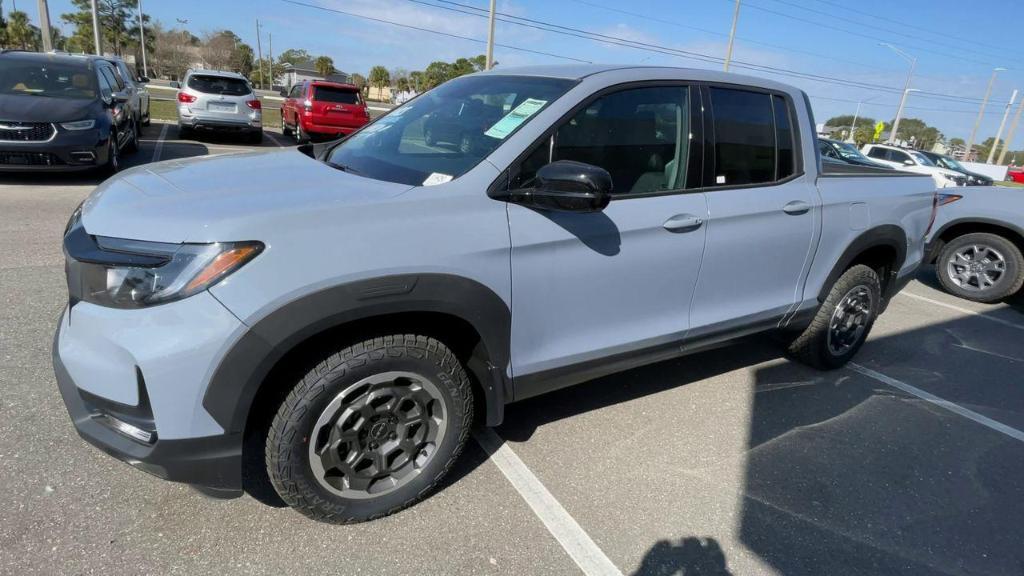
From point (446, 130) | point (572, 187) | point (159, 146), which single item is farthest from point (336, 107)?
point (572, 187)

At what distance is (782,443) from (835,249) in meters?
1.29

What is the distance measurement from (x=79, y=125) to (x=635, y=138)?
8.04 metres

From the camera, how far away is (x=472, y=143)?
2.67 meters

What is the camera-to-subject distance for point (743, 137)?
3.32 metres

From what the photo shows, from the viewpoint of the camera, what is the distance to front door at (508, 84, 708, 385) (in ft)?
8.26

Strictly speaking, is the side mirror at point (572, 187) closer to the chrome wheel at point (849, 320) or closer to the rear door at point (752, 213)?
the rear door at point (752, 213)

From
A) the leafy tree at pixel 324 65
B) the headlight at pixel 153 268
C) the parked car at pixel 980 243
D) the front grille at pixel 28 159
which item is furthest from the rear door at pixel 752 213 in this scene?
the leafy tree at pixel 324 65

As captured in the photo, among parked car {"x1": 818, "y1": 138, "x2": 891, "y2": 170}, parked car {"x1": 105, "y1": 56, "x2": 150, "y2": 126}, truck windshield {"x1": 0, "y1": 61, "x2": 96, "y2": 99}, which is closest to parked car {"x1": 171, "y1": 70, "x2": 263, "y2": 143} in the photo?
parked car {"x1": 105, "y1": 56, "x2": 150, "y2": 126}

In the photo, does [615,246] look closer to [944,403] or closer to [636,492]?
[636,492]

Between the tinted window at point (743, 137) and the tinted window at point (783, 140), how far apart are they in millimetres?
51

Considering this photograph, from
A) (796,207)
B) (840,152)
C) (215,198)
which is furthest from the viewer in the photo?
(840,152)

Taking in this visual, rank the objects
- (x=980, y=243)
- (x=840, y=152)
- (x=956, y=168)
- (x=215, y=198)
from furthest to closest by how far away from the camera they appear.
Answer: (x=956, y=168) < (x=840, y=152) < (x=980, y=243) < (x=215, y=198)

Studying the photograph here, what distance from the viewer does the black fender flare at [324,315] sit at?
195 centimetres

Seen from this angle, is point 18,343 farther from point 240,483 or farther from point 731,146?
point 731,146
